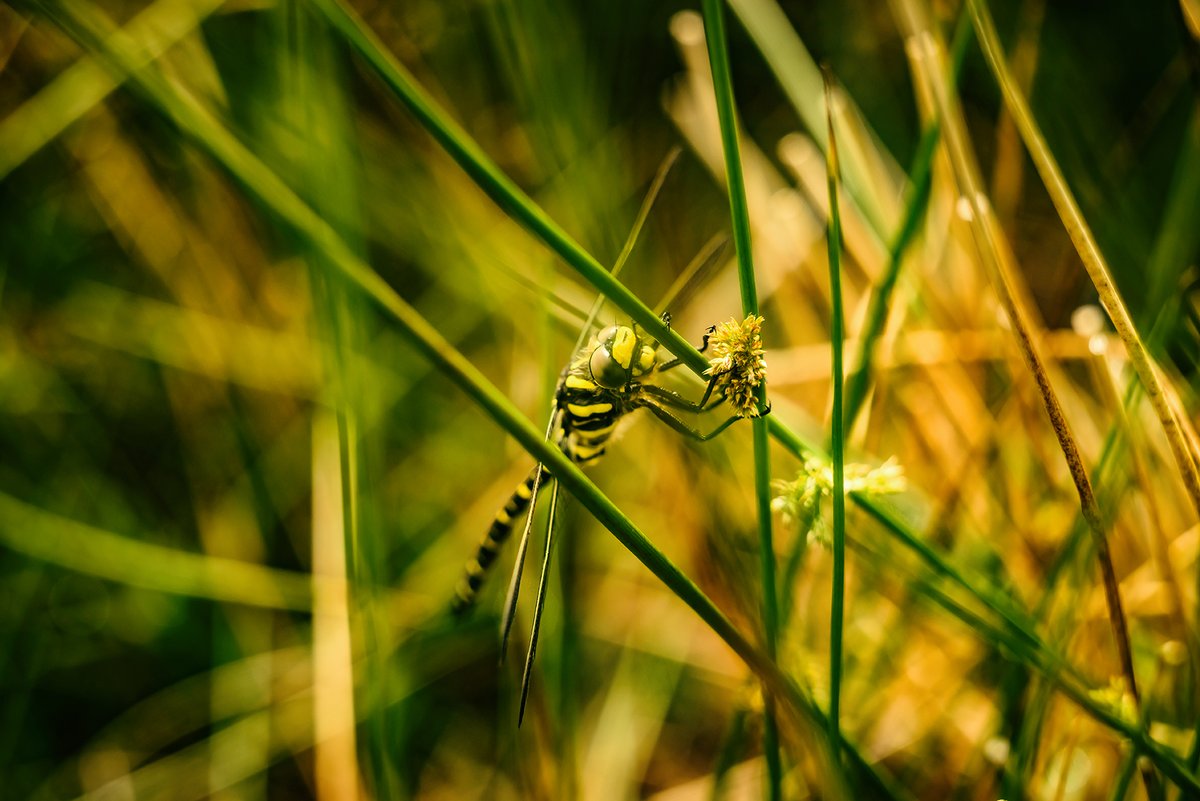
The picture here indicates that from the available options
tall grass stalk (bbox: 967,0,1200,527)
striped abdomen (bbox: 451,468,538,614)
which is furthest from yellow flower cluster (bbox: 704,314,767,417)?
striped abdomen (bbox: 451,468,538,614)

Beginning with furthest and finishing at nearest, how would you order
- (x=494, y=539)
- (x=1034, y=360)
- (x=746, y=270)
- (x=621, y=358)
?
(x=494, y=539)
(x=621, y=358)
(x=1034, y=360)
(x=746, y=270)

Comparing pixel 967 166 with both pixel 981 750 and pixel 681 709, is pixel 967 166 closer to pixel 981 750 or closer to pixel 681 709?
pixel 981 750

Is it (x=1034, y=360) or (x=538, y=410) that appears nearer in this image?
(x=1034, y=360)

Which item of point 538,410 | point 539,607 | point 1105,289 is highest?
point 538,410

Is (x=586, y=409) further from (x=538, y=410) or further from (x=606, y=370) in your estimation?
(x=538, y=410)

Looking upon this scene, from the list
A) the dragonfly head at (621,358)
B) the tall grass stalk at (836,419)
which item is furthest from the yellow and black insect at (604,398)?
the tall grass stalk at (836,419)

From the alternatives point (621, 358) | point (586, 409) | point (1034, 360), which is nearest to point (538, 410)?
point (586, 409)

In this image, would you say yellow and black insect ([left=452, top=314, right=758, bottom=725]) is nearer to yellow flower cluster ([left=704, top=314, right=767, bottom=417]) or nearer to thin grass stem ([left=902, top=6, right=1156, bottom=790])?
yellow flower cluster ([left=704, top=314, right=767, bottom=417])

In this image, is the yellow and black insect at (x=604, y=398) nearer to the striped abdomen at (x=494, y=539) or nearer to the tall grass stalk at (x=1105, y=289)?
the striped abdomen at (x=494, y=539)
